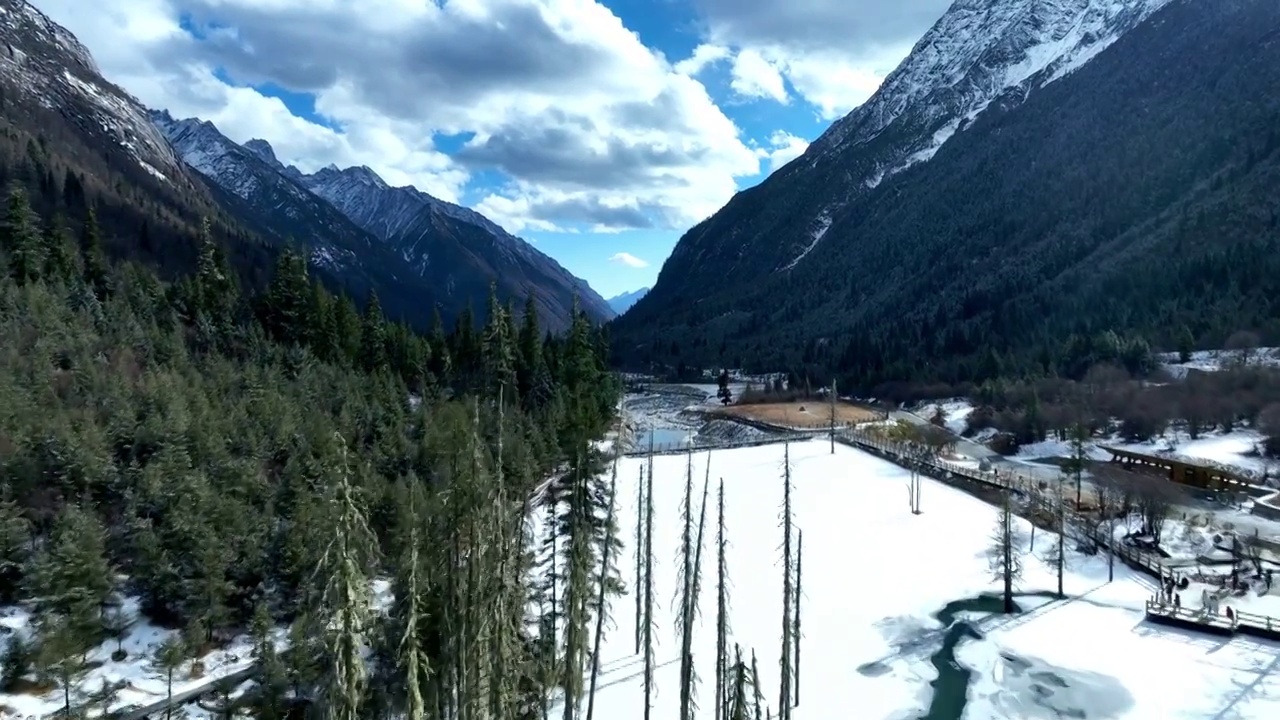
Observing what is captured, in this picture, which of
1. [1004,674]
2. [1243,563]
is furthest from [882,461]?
[1004,674]

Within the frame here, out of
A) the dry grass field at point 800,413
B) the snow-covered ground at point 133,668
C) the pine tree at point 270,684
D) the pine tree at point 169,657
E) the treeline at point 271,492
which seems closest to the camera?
the treeline at point 271,492

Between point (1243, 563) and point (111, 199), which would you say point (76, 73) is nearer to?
point (111, 199)

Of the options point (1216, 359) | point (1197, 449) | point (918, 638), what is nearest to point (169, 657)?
point (918, 638)

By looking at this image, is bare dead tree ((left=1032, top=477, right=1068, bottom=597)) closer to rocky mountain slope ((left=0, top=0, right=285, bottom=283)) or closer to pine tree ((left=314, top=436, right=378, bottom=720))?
pine tree ((left=314, top=436, right=378, bottom=720))

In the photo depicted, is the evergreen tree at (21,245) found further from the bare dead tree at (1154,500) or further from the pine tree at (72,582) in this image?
the bare dead tree at (1154,500)

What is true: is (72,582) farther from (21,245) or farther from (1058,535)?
(1058,535)

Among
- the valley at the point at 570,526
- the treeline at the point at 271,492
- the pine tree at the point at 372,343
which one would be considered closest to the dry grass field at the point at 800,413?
the valley at the point at 570,526

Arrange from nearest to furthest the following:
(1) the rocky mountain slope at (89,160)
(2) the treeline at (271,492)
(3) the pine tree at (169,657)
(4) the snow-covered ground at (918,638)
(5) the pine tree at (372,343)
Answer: (2) the treeline at (271,492)
(4) the snow-covered ground at (918,638)
(3) the pine tree at (169,657)
(5) the pine tree at (372,343)
(1) the rocky mountain slope at (89,160)
